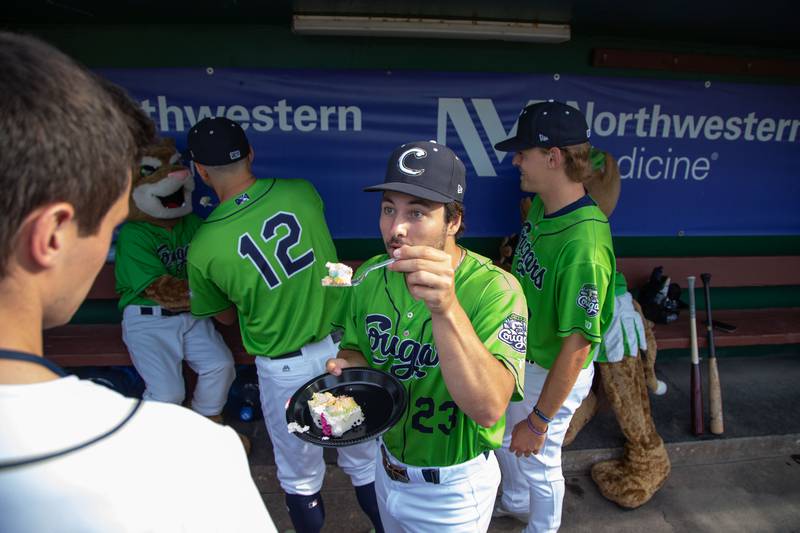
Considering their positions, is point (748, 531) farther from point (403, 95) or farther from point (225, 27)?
point (225, 27)

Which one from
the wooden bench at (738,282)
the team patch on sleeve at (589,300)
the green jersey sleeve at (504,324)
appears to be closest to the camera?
the green jersey sleeve at (504,324)

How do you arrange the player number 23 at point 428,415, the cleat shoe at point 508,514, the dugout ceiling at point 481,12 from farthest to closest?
1. the cleat shoe at point 508,514
2. the dugout ceiling at point 481,12
3. the player number 23 at point 428,415

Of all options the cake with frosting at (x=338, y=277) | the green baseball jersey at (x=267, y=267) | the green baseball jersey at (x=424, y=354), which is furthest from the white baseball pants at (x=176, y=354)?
the cake with frosting at (x=338, y=277)

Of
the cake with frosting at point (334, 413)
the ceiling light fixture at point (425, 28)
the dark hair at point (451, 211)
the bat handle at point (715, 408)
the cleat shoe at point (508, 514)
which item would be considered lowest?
the cleat shoe at point (508, 514)

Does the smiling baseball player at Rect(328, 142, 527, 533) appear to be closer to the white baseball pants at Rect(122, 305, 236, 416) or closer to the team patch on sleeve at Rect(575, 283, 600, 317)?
the team patch on sleeve at Rect(575, 283, 600, 317)

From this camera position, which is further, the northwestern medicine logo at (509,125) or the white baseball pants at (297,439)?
the northwestern medicine logo at (509,125)

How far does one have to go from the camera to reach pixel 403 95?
11.4 ft

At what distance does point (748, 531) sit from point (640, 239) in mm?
2220

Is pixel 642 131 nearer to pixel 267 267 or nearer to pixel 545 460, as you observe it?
pixel 545 460

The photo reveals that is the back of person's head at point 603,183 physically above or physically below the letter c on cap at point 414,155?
below

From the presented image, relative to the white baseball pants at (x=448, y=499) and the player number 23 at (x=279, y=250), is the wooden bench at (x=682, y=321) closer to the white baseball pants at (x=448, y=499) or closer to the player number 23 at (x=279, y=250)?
the player number 23 at (x=279, y=250)

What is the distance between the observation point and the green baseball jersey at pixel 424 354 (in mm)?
1596

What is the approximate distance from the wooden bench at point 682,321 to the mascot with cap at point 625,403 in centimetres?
68

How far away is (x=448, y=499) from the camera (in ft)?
5.59
